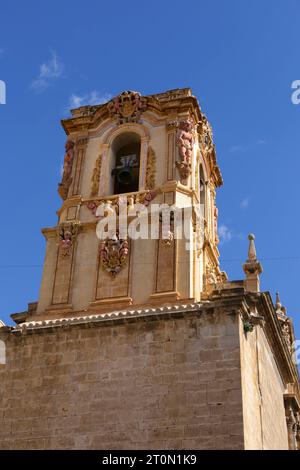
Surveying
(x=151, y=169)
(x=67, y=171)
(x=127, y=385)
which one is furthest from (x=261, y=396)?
(x=67, y=171)

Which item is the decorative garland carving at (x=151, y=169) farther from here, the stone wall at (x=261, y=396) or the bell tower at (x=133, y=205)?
the stone wall at (x=261, y=396)

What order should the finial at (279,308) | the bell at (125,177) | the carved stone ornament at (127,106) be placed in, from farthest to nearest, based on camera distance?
the finial at (279,308) < the carved stone ornament at (127,106) < the bell at (125,177)

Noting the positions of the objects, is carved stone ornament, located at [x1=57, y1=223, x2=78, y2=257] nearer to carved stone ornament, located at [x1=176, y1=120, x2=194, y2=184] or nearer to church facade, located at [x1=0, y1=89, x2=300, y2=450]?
church facade, located at [x1=0, y1=89, x2=300, y2=450]

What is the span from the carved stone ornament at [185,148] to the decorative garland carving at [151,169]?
695 millimetres

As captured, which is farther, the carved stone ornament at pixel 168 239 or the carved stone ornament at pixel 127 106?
the carved stone ornament at pixel 127 106

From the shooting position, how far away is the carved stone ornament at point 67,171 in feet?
64.5

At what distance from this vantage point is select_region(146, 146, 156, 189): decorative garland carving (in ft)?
61.9

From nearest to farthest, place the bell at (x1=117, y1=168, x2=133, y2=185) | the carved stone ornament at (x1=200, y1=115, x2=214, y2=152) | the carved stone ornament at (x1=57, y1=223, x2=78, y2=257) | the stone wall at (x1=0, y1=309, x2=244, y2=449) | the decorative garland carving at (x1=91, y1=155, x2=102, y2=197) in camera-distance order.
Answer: the stone wall at (x1=0, y1=309, x2=244, y2=449)
the carved stone ornament at (x1=57, y1=223, x2=78, y2=257)
the decorative garland carving at (x1=91, y1=155, x2=102, y2=197)
the bell at (x1=117, y1=168, x2=133, y2=185)
the carved stone ornament at (x1=200, y1=115, x2=214, y2=152)

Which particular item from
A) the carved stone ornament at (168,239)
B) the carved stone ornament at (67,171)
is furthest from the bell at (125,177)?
the carved stone ornament at (168,239)

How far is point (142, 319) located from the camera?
15930 mm

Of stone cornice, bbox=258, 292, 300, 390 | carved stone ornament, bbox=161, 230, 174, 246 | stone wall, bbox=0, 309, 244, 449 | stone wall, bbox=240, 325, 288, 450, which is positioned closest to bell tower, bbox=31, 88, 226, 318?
carved stone ornament, bbox=161, 230, 174, 246

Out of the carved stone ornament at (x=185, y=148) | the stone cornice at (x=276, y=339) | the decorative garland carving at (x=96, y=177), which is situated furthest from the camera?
the decorative garland carving at (x=96, y=177)

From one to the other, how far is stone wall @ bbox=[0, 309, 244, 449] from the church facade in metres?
0.02
